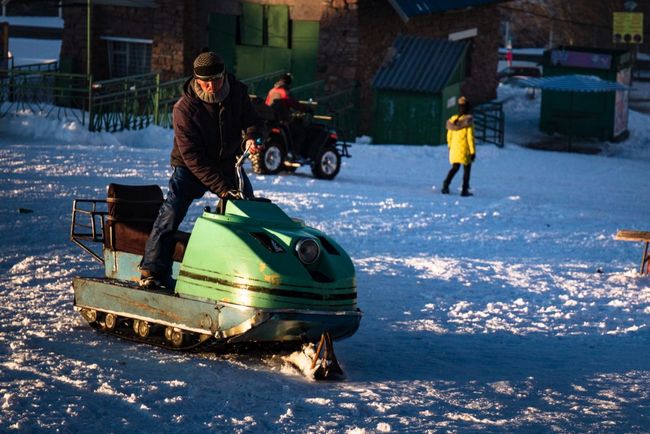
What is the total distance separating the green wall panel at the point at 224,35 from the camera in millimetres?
29750

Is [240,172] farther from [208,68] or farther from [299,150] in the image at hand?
[299,150]

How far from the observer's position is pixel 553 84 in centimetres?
2933

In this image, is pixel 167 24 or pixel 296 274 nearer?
pixel 296 274

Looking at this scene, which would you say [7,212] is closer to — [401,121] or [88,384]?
[88,384]

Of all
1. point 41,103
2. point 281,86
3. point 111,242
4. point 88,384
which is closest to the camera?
point 88,384

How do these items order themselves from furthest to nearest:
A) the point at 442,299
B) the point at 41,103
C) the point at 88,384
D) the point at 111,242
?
the point at 41,103
the point at 442,299
the point at 111,242
the point at 88,384

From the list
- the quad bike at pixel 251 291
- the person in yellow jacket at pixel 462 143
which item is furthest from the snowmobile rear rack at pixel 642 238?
the person in yellow jacket at pixel 462 143

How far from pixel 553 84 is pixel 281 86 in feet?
38.5

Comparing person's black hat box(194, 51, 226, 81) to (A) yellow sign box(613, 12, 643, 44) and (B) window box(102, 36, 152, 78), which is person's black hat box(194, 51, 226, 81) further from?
(A) yellow sign box(613, 12, 643, 44)

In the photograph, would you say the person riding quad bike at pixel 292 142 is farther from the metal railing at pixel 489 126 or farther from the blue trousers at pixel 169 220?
the blue trousers at pixel 169 220

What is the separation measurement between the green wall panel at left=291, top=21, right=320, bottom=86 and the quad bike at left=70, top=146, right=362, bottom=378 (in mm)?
20444

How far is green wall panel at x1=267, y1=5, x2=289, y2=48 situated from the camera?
28922 millimetres

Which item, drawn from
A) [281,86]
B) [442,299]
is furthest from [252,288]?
[281,86]

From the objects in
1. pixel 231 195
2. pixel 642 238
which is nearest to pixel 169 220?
pixel 231 195
